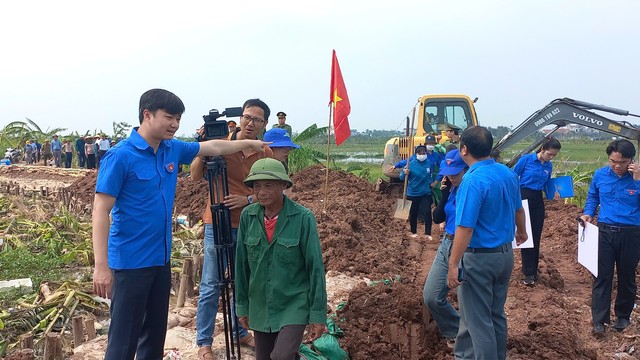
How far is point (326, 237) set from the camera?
752 centimetres

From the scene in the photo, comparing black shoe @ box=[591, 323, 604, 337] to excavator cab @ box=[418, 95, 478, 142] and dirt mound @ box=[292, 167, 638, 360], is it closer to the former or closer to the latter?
dirt mound @ box=[292, 167, 638, 360]

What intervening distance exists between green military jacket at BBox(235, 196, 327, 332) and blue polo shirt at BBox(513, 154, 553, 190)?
13.9 feet

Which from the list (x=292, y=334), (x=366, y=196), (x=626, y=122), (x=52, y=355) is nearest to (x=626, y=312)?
(x=626, y=122)

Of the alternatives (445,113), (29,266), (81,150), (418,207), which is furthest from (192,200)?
(81,150)

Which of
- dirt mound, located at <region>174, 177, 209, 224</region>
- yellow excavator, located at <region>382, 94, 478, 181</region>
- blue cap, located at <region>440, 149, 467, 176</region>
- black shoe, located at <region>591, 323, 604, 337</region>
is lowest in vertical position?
black shoe, located at <region>591, 323, 604, 337</region>

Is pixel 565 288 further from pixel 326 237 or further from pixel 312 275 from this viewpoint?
pixel 312 275

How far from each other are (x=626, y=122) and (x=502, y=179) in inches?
206

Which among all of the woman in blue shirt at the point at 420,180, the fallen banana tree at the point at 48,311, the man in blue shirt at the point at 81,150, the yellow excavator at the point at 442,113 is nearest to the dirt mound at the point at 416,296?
the woman in blue shirt at the point at 420,180

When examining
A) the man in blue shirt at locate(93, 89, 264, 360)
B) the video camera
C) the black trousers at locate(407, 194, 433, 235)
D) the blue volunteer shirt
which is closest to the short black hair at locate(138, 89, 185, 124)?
the man in blue shirt at locate(93, 89, 264, 360)

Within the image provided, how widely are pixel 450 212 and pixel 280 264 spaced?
1913 mm

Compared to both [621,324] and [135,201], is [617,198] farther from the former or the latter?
[135,201]

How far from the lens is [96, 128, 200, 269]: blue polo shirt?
2.84m

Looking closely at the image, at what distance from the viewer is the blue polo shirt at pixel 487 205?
3.50 meters

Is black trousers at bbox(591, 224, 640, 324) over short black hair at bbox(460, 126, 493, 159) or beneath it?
beneath
